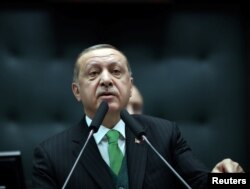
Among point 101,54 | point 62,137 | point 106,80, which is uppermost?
point 101,54

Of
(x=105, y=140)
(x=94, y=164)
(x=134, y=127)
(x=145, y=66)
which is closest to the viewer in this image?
(x=134, y=127)

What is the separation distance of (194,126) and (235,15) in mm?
883

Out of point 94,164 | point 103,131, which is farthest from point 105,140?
point 94,164

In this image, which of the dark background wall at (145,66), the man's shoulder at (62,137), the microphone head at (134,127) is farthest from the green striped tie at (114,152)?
the dark background wall at (145,66)

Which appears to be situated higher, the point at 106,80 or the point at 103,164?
the point at 106,80

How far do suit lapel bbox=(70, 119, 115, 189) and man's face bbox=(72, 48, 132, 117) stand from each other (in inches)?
5.2

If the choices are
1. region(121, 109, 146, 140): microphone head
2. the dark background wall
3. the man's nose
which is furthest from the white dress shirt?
the dark background wall

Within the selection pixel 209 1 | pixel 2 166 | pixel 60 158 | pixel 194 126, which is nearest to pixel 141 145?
pixel 60 158

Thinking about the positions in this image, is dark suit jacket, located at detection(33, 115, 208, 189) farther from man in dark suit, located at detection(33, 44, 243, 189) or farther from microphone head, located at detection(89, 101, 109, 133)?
microphone head, located at detection(89, 101, 109, 133)

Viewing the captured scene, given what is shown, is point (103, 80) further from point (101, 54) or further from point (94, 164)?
point (94, 164)

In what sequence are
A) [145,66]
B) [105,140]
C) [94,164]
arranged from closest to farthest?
[94,164] < [105,140] < [145,66]

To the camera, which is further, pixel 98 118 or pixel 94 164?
pixel 94 164

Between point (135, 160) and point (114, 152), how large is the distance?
8cm

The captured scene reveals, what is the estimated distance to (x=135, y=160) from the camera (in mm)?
2006
